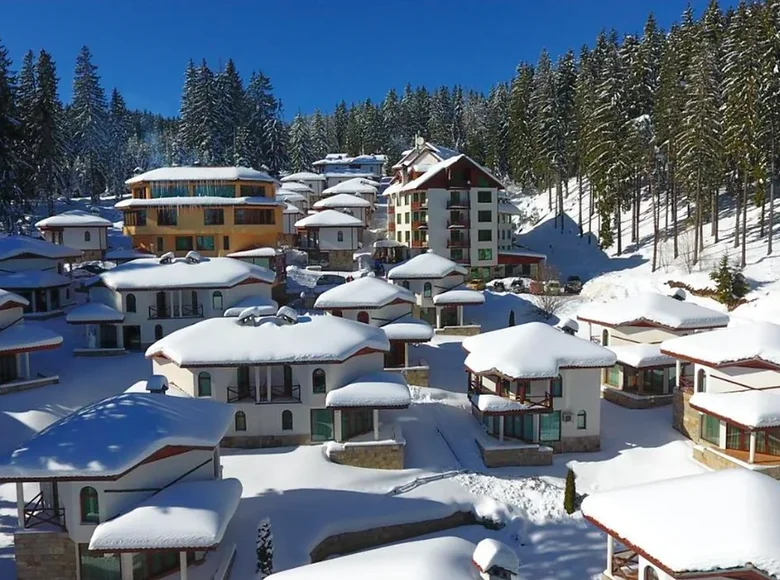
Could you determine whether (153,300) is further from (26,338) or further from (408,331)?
(408,331)

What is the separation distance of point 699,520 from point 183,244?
48144mm

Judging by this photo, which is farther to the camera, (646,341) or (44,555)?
(646,341)

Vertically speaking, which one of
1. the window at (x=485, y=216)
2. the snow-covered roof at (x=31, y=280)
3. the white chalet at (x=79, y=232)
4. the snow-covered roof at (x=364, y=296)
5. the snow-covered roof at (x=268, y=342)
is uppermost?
the window at (x=485, y=216)

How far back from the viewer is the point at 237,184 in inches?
2115

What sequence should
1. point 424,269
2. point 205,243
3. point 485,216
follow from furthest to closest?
point 485,216 → point 205,243 → point 424,269

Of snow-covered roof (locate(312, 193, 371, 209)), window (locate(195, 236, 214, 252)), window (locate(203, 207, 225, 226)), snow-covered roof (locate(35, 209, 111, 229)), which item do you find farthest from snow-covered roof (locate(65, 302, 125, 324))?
snow-covered roof (locate(312, 193, 371, 209))

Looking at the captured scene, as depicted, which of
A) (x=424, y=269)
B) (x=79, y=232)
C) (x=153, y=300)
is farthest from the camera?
(x=79, y=232)

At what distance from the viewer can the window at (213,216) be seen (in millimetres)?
52812

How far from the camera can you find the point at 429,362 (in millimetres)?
38094

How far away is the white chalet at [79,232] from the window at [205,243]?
10.5m

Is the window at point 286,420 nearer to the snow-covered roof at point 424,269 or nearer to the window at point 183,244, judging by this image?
the snow-covered roof at point 424,269

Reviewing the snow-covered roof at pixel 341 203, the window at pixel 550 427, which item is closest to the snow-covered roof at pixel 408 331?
the window at pixel 550 427

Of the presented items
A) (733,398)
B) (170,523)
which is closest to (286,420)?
(170,523)

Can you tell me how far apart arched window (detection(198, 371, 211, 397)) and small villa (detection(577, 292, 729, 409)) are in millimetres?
21590
